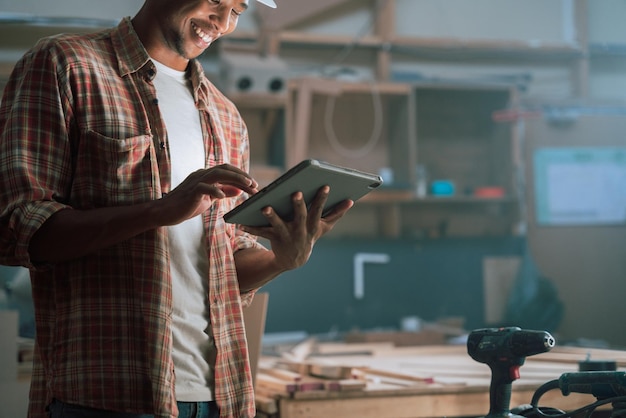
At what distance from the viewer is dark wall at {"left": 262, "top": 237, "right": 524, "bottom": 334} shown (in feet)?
13.1

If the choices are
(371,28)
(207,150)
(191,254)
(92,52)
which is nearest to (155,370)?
(191,254)

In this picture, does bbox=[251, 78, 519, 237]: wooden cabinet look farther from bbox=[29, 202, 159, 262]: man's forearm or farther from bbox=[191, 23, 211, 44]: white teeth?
bbox=[29, 202, 159, 262]: man's forearm

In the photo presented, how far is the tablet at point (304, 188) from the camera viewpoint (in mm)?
1262

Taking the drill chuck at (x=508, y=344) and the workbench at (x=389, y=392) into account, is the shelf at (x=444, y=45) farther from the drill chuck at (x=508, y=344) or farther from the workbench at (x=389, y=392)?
the drill chuck at (x=508, y=344)

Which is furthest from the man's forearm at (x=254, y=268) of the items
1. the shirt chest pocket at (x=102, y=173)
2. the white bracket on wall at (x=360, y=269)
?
the white bracket on wall at (x=360, y=269)

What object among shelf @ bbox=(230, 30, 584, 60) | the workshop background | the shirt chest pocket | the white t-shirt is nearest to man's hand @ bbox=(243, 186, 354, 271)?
the white t-shirt

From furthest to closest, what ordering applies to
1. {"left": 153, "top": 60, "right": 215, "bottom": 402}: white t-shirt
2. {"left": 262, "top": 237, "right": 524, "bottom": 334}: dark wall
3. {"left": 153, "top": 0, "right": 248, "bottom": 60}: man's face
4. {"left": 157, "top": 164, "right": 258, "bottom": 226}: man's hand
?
{"left": 262, "top": 237, "right": 524, "bottom": 334}: dark wall
{"left": 153, "top": 0, "right": 248, "bottom": 60}: man's face
{"left": 153, "top": 60, "right": 215, "bottom": 402}: white t-shirt
{"left": 157, "top": 164, "right": 258, "bottom": 226}: man's hand

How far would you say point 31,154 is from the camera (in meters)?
1.20

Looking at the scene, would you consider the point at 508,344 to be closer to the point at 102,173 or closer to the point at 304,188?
the point at 304,188

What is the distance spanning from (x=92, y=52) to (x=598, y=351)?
213cm

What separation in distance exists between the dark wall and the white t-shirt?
2.59 meters

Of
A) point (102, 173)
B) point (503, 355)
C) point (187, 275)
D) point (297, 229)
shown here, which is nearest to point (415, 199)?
point (503, 355)

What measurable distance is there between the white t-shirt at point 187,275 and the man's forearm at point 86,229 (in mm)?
136

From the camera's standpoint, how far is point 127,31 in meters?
1.42
